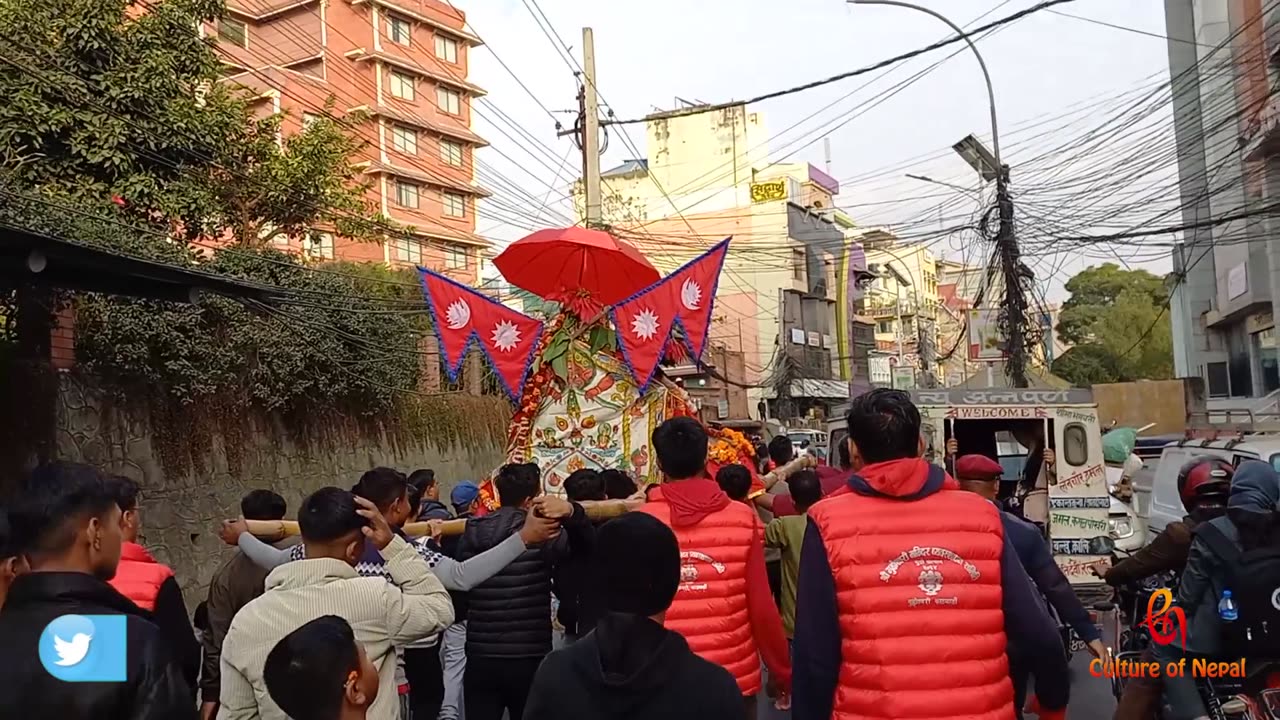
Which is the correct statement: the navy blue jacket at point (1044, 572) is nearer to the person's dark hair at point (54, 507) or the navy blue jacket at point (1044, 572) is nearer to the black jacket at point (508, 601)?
the black jacket at point (508, 601)

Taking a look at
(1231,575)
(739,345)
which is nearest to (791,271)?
(739,345)

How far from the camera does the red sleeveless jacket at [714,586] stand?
12.9 ft

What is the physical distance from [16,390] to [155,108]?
12.4 ft

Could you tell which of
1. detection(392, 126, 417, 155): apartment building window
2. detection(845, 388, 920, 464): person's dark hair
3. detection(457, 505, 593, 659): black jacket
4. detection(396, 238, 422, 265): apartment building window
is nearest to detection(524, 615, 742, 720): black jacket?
detection(845, 388, 920, 464): person's dark hair

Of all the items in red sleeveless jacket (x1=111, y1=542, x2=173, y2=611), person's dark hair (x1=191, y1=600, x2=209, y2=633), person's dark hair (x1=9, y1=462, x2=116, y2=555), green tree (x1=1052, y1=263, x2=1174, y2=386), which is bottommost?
person's dark hair (x1=191, y1=600, x2=209, y2=633)

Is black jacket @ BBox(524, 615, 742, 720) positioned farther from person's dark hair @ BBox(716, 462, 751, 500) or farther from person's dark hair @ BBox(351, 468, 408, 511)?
person's dark hair @ BBox(716, 462, 751, 500)

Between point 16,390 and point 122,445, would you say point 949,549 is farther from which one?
point 122,445

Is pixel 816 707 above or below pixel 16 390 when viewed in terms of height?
below

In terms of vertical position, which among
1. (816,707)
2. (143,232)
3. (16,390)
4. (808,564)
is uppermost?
(143,232)

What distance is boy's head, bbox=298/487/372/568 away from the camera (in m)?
3.11

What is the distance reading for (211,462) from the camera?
11.6 m

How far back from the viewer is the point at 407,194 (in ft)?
134

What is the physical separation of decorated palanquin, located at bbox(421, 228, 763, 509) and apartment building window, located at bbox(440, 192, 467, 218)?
34161mm

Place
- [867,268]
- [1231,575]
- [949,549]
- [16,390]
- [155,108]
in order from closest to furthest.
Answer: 1. [949,549]
2. [1231,575]
3. [16,390]
4. [155,108]
5. [867,268]
